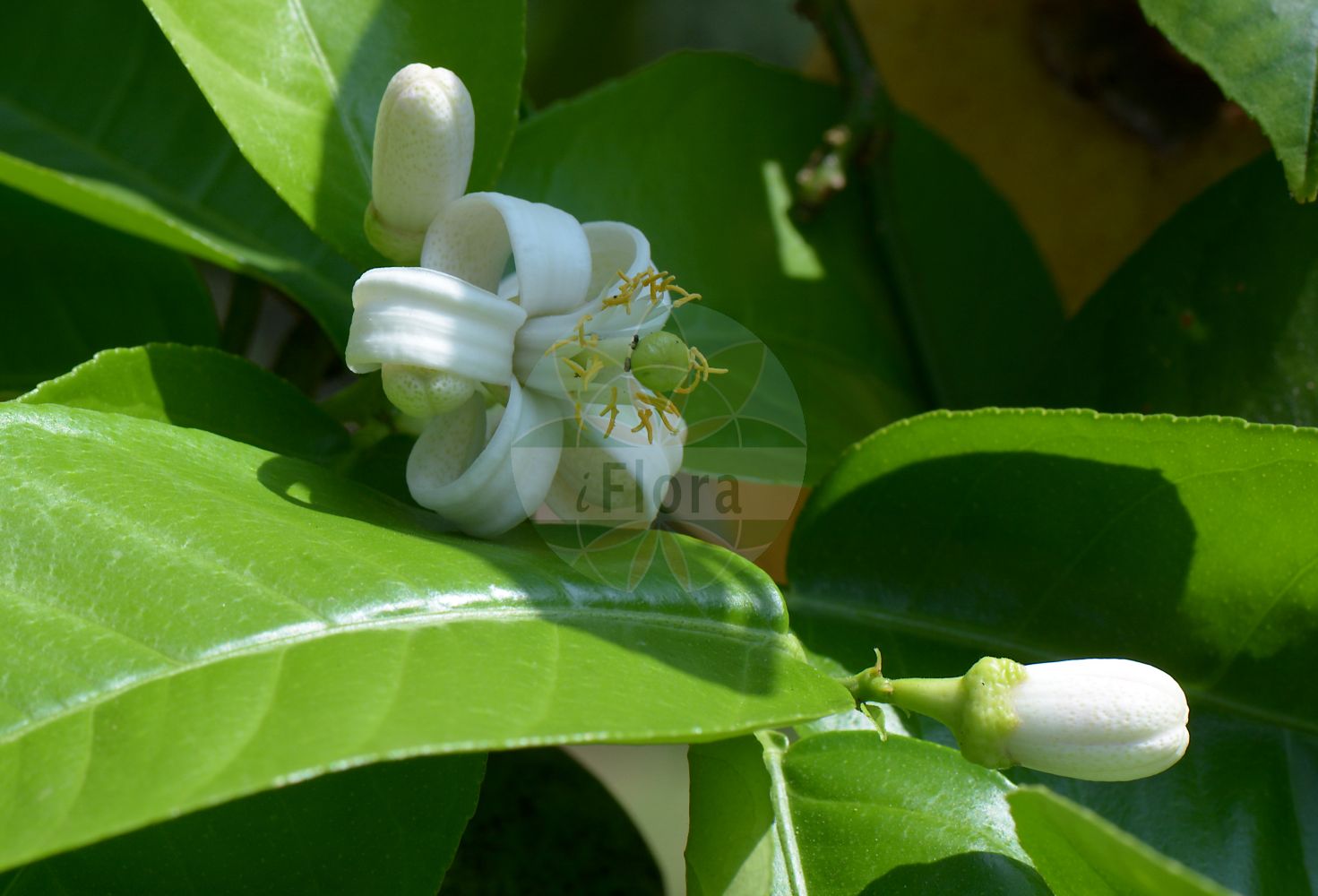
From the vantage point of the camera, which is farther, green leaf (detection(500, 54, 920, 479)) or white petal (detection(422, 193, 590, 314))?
green leaf (detection(500, 54, 920, 479))

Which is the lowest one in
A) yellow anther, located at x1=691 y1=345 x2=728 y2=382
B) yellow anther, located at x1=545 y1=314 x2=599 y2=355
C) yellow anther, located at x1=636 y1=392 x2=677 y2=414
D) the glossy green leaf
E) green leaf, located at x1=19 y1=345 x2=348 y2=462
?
the glossy green leaf

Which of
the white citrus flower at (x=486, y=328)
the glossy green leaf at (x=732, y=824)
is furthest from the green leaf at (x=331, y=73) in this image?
the glossy green leaf at (x=732, y=824)

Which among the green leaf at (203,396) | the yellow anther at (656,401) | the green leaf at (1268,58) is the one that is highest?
the green leaf at (1268,58)

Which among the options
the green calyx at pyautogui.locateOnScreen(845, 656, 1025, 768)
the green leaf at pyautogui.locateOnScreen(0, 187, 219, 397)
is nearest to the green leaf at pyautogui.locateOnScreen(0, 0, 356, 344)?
the green leaf at pyautogui.locateOnScreen(0, 187, 219, 397)

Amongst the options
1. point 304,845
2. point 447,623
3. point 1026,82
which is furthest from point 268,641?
point 1026,82

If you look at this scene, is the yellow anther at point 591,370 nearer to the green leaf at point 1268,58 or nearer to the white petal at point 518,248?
the white petal at point 518,248

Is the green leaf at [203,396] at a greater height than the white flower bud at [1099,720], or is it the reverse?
the white flower bud at [1099,720]

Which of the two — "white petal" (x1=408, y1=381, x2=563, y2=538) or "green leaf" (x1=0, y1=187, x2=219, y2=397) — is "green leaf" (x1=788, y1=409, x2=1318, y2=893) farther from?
"green leaf" (x1=0, y1=187, x2=219, y2=397)
